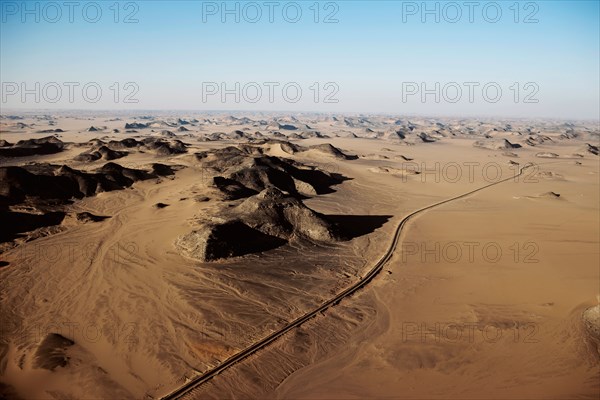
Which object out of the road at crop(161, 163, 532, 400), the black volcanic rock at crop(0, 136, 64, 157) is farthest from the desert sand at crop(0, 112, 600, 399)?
the black volcanic rock at crop(0, 136, 64, 157)

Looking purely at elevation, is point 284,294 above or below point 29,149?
below

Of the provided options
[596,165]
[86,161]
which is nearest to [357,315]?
[86,161]

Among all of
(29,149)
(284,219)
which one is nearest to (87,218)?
(284,219)

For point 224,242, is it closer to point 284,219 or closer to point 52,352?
point 284,219

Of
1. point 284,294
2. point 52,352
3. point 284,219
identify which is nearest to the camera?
point 52,352

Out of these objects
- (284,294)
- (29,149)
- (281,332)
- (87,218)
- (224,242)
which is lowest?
(281,332)

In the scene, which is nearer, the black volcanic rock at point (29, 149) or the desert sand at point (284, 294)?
the desert sand at point (284, 294)

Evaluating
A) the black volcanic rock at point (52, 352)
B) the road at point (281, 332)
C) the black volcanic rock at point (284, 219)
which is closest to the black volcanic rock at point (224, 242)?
the black volcanic rock at point (284, 219)

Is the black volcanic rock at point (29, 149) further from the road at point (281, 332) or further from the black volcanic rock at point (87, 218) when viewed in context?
the road at point (281, 332)

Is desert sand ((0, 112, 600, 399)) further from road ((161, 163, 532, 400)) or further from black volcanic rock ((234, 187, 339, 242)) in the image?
road ((161, 163, 532, 400))

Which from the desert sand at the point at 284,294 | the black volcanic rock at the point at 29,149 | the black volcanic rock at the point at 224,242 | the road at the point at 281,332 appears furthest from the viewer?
the black volcanic rock at the point at 29,149
